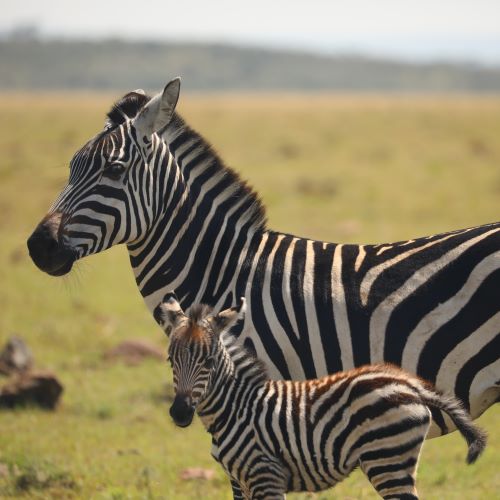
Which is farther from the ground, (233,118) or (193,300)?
(233,118)

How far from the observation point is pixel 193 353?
16.2 feet

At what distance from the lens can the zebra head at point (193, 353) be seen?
4.85 metres

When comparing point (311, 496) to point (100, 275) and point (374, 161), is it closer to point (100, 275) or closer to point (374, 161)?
point (100, 275)

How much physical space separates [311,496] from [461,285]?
2.61m

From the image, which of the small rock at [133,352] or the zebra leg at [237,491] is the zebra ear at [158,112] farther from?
the small rock at [133,352]

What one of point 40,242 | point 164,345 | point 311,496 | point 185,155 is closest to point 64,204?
point 40,242

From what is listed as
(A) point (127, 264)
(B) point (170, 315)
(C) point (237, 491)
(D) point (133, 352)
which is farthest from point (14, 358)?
(A) point (127, 264)

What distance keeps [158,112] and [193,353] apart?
72.3 inches

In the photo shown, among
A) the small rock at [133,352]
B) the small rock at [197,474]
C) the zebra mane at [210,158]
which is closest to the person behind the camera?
the zebra mane at [210,158]

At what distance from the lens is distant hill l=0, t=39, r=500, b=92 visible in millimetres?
162000

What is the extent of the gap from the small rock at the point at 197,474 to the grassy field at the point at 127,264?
71 millimetres

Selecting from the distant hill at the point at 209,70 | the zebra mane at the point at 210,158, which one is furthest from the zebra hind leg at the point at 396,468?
the distant hill at the point at 209,70

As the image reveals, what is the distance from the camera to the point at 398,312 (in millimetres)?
5578

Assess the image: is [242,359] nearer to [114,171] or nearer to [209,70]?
[114,171]
